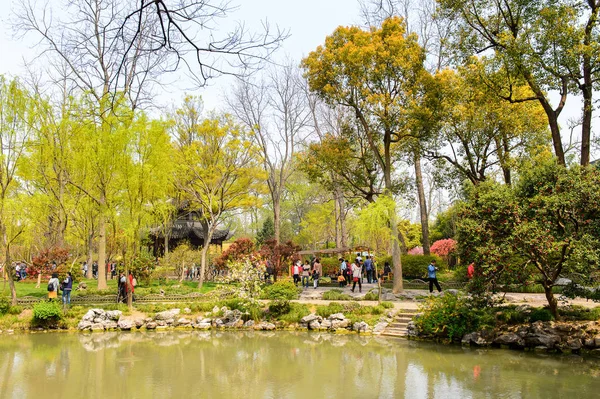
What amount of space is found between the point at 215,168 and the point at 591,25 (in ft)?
49.7

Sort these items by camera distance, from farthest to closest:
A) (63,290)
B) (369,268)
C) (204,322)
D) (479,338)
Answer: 1. (369,268)
2. (63,290)
3. (204,322)
4. (479,338)

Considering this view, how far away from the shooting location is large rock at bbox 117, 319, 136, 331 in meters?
13.7

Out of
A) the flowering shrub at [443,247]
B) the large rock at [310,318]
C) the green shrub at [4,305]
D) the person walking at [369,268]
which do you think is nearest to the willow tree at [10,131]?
the green shrub at [4,305]

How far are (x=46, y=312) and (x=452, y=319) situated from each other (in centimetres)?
1118

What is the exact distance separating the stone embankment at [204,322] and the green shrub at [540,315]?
144 inches

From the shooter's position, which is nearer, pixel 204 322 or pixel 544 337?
pixel 544 337

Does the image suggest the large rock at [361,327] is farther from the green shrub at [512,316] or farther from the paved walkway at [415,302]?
the green shrub at [512,316]

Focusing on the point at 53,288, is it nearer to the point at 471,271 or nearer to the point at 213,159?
the point at 213,159

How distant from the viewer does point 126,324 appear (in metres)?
13.7

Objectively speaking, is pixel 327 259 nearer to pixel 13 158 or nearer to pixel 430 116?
pixel 430 116

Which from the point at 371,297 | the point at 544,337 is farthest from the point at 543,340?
the point at 371,297

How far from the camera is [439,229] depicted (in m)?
28.8

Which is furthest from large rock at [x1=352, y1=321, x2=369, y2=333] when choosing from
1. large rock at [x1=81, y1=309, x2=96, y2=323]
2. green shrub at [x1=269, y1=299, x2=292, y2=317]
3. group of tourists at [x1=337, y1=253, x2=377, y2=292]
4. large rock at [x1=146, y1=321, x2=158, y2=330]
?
large rock at [x1=81, y1=309, x2=96, y2=323]

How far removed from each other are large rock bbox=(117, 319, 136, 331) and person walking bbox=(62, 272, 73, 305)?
77.9 inches
